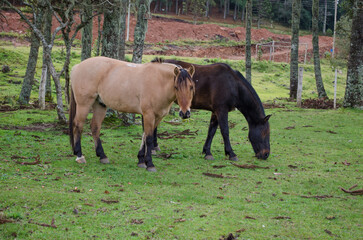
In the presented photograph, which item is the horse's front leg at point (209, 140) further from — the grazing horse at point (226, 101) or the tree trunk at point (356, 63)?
the tree trunk at point (356, 63)

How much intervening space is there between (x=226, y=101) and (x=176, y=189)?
357 centimetres

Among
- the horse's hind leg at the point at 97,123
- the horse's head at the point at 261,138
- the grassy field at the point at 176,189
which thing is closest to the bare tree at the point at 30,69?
the grassy field at the point at 176,189

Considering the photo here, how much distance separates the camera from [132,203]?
6203mm

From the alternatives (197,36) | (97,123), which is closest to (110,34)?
(97,123)

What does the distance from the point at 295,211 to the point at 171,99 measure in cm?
354

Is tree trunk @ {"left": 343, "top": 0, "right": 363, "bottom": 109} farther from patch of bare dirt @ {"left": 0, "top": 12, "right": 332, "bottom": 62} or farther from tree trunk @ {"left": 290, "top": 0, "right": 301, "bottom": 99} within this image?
patch of bare dirt @ {"left": 0, "top": 12, "right": 332, "bottom": 62}

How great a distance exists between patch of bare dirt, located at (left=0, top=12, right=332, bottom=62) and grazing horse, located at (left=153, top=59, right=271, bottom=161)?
36339 millimetres

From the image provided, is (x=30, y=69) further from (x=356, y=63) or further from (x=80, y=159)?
(x=356, y=63)

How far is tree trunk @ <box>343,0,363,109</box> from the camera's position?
16953 millimetres

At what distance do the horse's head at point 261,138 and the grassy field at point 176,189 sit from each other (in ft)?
0.94

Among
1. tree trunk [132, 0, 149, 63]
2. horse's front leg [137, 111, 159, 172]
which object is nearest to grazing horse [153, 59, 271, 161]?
horse's front leg [137, 111, 159, 172]

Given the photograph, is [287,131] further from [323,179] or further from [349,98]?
[323,179]

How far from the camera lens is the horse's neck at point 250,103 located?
10.2 m

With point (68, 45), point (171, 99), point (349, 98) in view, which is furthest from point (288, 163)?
point (349, 98)
